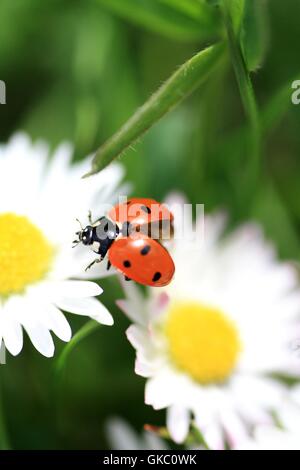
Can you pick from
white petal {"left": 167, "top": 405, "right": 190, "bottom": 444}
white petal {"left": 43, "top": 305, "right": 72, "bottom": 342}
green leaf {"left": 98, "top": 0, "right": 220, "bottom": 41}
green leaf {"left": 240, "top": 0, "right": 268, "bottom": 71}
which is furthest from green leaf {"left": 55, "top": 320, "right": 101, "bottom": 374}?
green leaf {"left": 98, "top": 0, "right": 220, "bottom": 41}

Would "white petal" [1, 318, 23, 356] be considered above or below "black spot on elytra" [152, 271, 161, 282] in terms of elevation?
below

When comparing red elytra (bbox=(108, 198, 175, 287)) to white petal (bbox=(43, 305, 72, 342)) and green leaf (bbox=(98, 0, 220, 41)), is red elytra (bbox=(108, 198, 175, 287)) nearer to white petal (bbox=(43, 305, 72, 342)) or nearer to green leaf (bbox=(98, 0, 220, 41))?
white petal (bbox=(43, 305, 72, 342))

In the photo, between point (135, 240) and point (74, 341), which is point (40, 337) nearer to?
point (74, 341)

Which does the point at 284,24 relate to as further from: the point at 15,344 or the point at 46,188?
the point at 15,344

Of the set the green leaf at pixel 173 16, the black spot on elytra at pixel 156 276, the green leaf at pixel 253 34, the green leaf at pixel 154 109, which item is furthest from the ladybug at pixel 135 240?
the green leaf at pixel 173 16

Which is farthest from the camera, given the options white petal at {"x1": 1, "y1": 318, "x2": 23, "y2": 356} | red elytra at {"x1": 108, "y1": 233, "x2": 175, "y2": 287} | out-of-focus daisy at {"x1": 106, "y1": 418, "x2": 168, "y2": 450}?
out-of-focus daisy at {"x1": 106, "y1": 418, "x2": 168, "y2": 450}

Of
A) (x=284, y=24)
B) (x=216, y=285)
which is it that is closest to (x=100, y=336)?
(x=216, y=285)
